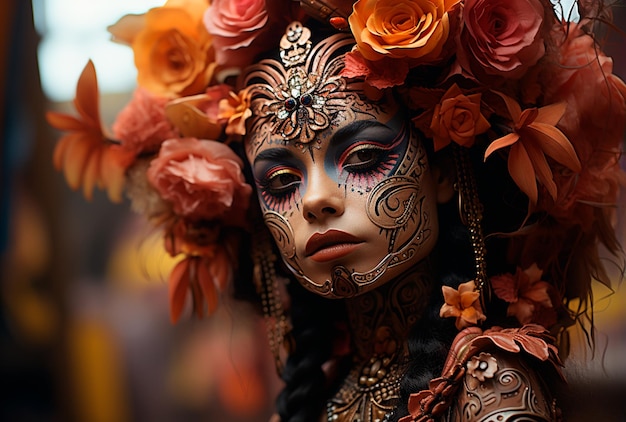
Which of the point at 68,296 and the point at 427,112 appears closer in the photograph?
the point at 427,112

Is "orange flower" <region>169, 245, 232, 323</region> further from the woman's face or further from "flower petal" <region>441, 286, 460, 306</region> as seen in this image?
"flower petal" <region>441, 286, 460, 306</region>

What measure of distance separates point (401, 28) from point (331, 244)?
0.37 m

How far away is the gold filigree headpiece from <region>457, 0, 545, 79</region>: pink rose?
21cm

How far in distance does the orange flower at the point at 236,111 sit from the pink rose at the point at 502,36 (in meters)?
0.40

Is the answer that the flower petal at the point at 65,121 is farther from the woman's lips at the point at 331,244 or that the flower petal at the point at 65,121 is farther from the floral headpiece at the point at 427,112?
the woman's lips at the point at 331,244

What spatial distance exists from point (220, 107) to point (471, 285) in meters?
0.56

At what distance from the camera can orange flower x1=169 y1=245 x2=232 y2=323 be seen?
1602 millimetres

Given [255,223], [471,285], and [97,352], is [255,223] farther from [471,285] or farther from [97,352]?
[97,352]

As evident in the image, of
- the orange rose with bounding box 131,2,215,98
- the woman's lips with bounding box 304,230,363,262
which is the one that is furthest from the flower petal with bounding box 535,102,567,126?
the orange rose with bounding box 131,2,215,98

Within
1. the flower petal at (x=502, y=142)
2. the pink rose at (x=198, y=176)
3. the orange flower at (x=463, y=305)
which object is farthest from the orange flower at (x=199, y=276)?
the flower petal at (x=502, y=142)

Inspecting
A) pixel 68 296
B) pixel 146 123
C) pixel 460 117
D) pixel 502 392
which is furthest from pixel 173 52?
pixel 68 296

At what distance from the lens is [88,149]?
64.8 inches

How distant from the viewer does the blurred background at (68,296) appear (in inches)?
95.7

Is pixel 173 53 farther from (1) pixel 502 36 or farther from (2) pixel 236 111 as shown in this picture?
(1) pixel 502 36
